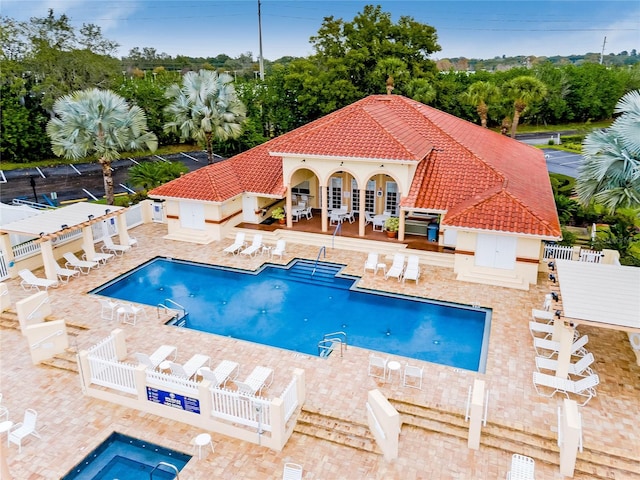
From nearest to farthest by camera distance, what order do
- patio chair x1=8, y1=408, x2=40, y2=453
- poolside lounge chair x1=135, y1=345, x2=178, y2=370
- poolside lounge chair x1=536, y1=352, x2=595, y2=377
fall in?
patio chair x1=8, y1=408, x2=40, y2=453 → poolside lounge chair x1=536, y1=352, x2=595, y2=377 → poolside lounge chair x1=135, y1=345, x2=178, y2=370

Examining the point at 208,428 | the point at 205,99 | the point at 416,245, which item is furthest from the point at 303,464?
the point at 205,99

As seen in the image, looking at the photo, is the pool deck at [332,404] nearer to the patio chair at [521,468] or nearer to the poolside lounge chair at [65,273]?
the patio chair at [521,468]

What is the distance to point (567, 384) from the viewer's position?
45.0 ft

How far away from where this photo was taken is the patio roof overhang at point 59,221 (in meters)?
20.9

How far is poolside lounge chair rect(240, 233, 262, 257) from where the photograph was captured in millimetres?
24188

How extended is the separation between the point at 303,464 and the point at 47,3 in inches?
2242

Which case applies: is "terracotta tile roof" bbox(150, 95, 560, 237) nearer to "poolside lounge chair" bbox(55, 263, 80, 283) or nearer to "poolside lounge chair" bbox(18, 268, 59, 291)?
"poolside lounge chair" bbox(55, 263, 80, 283)

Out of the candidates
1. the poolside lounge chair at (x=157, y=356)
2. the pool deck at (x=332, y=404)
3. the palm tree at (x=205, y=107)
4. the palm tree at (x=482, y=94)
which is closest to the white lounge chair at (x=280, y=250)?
the pool deck at (x=332, y=404)

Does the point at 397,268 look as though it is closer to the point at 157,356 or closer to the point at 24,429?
the point at 157,356

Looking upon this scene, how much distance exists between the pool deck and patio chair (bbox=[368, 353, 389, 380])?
270 millimetres

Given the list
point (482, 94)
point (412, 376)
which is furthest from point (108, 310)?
point (482, 94)

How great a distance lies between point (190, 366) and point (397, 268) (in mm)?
10605

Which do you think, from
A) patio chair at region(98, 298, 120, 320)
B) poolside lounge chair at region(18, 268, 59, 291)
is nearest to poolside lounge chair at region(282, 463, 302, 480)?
patio chair at region(98, 298, 120, 320)

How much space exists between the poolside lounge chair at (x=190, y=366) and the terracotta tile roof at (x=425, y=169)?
1122cm
